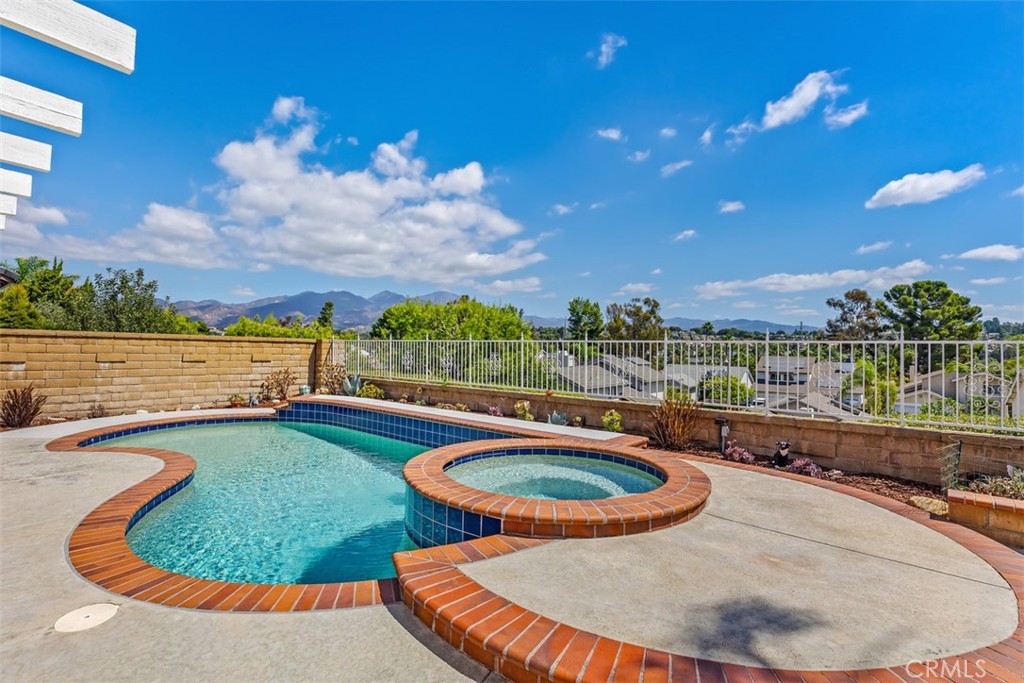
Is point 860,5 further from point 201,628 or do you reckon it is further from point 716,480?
point 201,628

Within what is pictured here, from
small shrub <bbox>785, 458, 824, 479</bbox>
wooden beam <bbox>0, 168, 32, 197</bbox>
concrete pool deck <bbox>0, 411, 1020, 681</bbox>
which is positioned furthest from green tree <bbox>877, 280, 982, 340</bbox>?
wooden beam <bbox>0, 168, 32, 197</bbox>

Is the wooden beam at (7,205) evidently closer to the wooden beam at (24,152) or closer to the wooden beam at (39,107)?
the wooden beam at (24,152)

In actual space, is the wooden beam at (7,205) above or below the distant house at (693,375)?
above

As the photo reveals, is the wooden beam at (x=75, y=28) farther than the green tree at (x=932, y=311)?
No

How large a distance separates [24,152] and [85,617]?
112 inches

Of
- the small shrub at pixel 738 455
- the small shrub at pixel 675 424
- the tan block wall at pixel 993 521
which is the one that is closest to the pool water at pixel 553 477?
the small shrub at pixel 675 424

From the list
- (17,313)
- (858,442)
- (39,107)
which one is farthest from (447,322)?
(39,107)

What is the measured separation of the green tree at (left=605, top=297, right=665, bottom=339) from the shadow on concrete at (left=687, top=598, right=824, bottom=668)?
1977 inches

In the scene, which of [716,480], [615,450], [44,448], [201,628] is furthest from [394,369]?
[201,628]

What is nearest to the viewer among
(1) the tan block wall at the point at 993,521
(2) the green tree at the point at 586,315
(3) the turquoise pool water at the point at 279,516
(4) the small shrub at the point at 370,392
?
(1) the tan block wall at the point at 993,521

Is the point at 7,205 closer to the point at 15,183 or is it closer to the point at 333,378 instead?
the point at 15,183

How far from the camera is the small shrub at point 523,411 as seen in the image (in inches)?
347

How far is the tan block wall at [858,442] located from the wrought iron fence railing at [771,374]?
0.19 metres

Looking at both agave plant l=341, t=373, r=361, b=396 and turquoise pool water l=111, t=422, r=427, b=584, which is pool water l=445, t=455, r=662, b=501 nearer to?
turquoise pool water l=111, t=422, r=427, b=584
